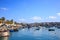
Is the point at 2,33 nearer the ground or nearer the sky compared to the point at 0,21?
nearer the ground

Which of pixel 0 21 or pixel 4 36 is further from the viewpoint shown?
pixel 0 21

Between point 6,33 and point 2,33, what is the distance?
23cm

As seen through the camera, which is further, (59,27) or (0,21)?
(59,27)

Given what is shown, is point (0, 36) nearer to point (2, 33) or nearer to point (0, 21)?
point (2, 33)

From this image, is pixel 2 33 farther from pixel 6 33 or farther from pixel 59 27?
pixel 59 27

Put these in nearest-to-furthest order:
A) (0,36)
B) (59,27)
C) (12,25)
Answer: (0,36), (12,25), (59,27)

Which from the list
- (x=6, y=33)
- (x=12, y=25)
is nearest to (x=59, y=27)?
(x=12, y=25)

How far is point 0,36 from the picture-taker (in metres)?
9.70

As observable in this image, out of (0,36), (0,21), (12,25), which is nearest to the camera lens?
(0,36)

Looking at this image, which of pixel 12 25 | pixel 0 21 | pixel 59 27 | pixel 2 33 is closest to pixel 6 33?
pixel 2 33

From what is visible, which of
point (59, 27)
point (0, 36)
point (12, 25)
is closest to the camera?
point (0, 36)

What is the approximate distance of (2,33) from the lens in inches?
388

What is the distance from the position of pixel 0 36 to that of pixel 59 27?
1450cm

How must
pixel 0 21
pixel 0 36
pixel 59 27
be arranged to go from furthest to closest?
pixel 59 27, pixel 0 21, pixel 0 36
